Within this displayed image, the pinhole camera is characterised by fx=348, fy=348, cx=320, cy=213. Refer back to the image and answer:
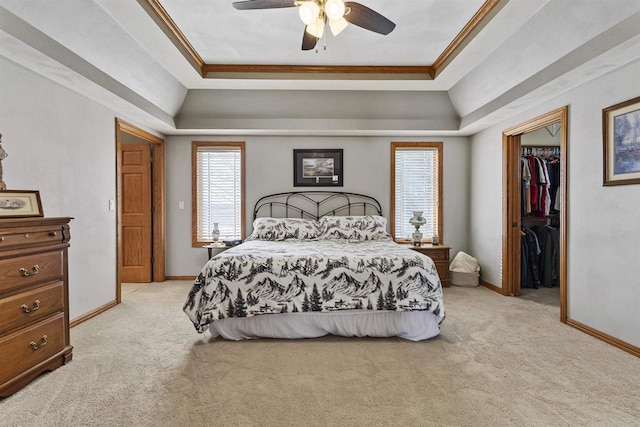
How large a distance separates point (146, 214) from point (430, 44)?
454 cm

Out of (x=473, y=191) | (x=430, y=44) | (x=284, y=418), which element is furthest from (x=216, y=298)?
(x=473, y=191)

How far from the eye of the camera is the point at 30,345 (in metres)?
2.23

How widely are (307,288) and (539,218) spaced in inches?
163

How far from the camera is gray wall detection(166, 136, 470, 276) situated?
17.9ft

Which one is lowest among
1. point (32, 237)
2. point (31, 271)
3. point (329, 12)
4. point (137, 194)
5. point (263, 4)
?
point (31, 271)

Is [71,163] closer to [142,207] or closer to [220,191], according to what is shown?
[142,207]

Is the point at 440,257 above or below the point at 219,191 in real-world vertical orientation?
below

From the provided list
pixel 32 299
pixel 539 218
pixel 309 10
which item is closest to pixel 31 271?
pixel 32 299

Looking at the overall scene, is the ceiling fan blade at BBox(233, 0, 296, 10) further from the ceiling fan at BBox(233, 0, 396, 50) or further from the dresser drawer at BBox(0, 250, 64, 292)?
the dresser drawer at BBox(0, 250, 64, 292)

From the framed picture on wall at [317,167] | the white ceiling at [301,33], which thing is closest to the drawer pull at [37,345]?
the white ceiling at [301,33]

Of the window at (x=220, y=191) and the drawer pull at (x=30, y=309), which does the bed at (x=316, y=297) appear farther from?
the window at (x=220, y=191)

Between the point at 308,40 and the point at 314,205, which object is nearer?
the point at 308,40

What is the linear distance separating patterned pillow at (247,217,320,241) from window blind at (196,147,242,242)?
0.84m

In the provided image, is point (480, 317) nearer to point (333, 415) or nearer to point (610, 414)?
point (610, 414)
